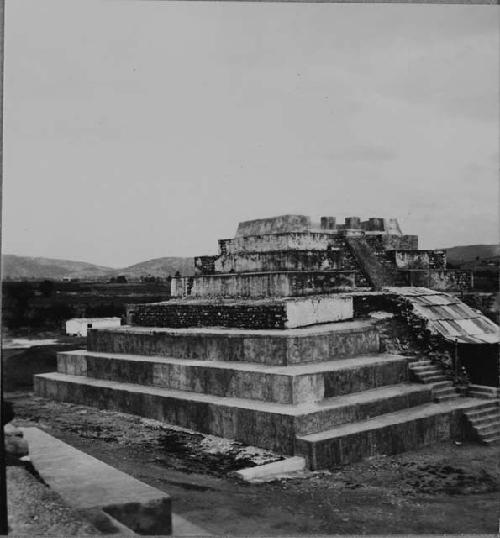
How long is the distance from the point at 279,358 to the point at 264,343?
40cm

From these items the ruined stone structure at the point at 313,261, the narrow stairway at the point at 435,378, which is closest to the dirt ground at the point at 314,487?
the narrow stairway at the point at 435,378

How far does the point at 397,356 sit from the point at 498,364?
165cm

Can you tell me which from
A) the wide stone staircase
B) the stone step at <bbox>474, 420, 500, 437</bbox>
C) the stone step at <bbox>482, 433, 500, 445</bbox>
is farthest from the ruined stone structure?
the stone step at <bbox>482, 433, 500, 445</bbox>

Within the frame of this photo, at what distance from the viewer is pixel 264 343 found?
985 cm

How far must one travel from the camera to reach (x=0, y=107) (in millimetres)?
6016

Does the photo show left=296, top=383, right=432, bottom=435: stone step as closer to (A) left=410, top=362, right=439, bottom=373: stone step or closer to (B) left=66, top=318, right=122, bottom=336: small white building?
(A) left=410, top=362, right=439, bottom=373: stone step

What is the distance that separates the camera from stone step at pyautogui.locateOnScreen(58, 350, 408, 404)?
884 centimetres

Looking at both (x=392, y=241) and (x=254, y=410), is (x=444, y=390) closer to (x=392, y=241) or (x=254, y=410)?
(x=254, y=410)

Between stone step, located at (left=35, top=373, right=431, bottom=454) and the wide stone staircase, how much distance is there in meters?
0.01

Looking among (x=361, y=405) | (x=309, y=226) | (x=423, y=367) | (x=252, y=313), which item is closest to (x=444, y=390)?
(x=423, y=367)

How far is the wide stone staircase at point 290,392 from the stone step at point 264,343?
17mm

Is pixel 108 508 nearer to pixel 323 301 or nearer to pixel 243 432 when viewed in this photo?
pixel 243 432

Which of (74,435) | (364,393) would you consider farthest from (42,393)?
(364,393)

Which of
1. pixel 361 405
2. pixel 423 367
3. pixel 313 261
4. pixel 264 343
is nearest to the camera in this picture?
pixel 361 405
